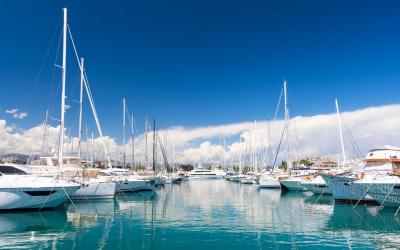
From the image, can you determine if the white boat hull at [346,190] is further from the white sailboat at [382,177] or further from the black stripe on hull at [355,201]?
the white sailboat at [382,177]

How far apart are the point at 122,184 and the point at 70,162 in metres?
10.2

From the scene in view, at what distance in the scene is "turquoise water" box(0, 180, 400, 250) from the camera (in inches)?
854

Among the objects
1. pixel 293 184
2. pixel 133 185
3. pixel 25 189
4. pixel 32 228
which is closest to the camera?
pixel 32 228

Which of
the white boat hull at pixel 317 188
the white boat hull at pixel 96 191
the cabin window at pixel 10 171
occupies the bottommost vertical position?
the white boat hull at pixel 317 188

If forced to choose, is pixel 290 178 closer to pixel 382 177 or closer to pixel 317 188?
pixel 317 188

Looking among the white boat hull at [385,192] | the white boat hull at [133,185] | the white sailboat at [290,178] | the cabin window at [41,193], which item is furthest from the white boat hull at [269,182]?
the cabin window at [41,193]

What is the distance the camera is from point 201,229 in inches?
1029

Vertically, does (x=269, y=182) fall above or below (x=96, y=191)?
below

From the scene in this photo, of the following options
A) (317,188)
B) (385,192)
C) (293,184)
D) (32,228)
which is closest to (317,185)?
(317,188)

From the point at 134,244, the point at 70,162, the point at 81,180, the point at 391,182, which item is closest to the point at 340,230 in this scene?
the point at 391,182

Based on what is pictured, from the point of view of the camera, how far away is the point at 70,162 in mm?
51531

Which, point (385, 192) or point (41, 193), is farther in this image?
point (385, 192)

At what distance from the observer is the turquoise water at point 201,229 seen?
21.7 m

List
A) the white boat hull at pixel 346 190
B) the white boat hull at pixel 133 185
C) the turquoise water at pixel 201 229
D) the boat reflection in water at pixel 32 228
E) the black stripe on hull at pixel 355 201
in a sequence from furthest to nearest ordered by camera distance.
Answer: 1. the white boat hull at pixel 133 185
2. the white boat hull at pixel 346 190
3. the black stripe on hull at pixel 355 201
4. the boat reflection in water at pixel 32 228
5. the turquoise water at pixel 201 229
